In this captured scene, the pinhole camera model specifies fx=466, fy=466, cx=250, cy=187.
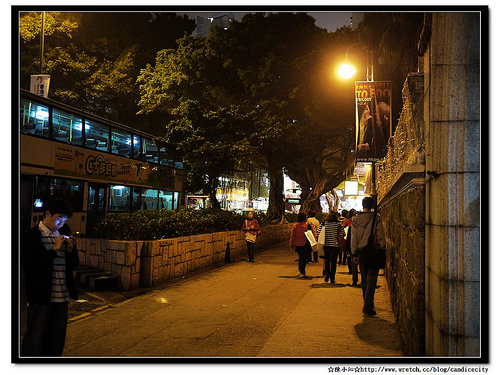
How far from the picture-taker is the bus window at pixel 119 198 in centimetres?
1758

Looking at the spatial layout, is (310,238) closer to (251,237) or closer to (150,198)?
(251,237)

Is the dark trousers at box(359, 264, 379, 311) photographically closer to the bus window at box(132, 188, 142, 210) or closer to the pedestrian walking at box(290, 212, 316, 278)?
the pedestrian walking at box(290, 212, 316, 278)

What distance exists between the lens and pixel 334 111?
23625 millimetres

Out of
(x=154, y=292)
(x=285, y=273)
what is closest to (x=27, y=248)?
(x=154, y=292)

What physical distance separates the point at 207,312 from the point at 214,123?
1062 centimetres

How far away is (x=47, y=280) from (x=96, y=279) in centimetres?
533

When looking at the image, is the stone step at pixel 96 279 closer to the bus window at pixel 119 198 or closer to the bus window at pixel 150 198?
the bus window at pixel 119 198

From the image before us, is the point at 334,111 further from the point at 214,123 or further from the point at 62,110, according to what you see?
the point at 62,110

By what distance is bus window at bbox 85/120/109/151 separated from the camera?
628 inches

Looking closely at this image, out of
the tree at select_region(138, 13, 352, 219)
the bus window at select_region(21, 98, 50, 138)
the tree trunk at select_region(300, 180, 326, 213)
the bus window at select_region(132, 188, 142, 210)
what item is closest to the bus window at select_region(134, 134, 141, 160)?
the bus window at select_region(132, 188, 142, 210)

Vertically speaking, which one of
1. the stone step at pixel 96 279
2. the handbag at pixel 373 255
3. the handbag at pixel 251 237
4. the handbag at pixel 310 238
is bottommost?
the stone step at pixel 96 279

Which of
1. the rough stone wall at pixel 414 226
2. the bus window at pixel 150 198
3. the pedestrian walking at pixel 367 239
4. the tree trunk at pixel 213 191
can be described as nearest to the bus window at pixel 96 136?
the bus window at pixel 150 198

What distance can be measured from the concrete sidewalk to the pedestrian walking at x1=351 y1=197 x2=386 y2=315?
37 cm

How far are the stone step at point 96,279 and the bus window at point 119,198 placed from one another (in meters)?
7.53
